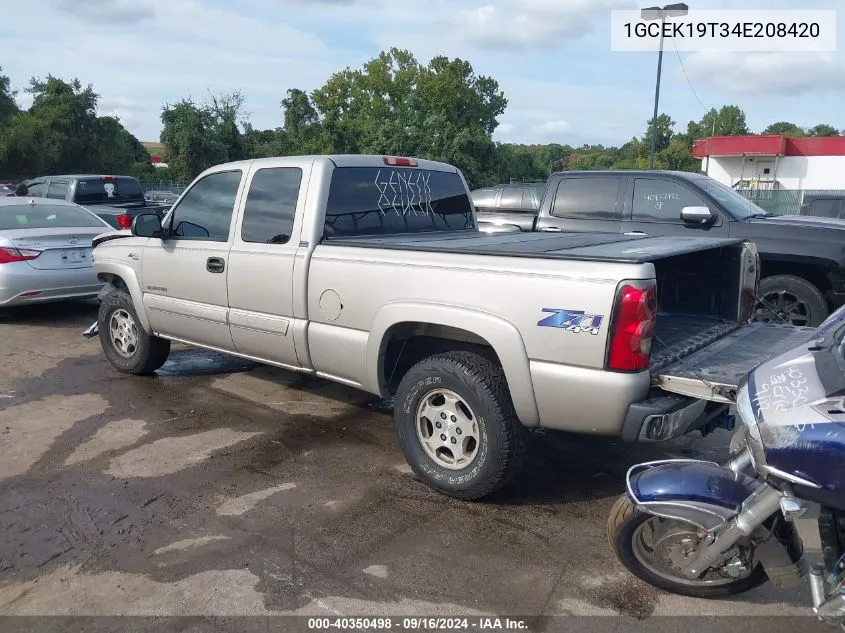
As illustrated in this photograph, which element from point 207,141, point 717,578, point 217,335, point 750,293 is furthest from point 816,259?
point 207,141

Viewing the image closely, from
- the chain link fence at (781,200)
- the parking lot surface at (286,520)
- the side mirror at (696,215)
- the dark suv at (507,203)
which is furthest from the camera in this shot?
the chain link fence at (781,200)

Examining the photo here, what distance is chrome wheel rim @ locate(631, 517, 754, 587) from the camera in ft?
9.73

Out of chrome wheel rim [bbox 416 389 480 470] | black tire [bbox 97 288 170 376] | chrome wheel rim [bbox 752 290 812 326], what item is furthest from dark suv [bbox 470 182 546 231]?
chrome wheel rim [bbox 416 389 480 470]

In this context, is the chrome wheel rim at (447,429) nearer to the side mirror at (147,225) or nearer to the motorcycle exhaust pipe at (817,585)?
the motorcycle exhaust pipe at (817,585)

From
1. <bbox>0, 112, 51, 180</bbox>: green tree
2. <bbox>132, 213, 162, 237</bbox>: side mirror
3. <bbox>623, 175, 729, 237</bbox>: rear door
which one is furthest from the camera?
<bbox>0, 112, 51, 180</bbox>: green tree

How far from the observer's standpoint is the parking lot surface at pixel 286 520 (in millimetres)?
3129

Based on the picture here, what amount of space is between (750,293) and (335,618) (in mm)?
3291

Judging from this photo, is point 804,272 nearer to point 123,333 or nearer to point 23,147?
point 123,333

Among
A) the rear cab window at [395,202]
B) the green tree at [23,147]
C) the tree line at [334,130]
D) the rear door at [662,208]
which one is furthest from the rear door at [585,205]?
the green tree at [23,147]

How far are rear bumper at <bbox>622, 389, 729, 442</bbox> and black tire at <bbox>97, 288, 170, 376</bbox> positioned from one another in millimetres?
4471

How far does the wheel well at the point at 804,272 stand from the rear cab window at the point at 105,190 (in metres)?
11.4

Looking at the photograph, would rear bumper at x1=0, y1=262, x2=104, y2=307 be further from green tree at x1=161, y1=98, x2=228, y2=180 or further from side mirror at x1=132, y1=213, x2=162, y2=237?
green tree at x1=161, y1=98, x2=228, y2=180

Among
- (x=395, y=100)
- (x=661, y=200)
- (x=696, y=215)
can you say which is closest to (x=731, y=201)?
(x=661, y=200)

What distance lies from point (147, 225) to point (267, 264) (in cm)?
138
